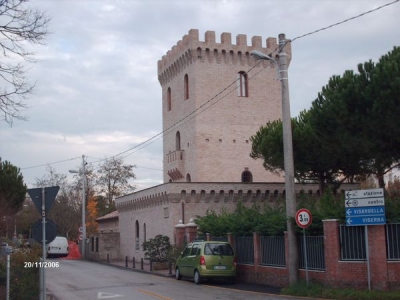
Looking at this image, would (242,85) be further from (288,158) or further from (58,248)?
(288,158)

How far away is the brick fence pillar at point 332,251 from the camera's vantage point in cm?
1922

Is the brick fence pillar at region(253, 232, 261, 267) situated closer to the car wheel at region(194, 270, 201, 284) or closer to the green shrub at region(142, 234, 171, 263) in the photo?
the car wheel at region(194, 270, 201, 284)

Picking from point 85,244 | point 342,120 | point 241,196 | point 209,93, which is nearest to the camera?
point 342,120

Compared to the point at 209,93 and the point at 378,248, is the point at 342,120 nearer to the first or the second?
the point at 378,248

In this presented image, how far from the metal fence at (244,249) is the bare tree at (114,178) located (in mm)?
49075

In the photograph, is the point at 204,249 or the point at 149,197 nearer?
the point at 204,249

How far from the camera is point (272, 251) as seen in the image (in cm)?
2328

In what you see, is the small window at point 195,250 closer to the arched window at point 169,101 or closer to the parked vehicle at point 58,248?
the arched window at point 169,101

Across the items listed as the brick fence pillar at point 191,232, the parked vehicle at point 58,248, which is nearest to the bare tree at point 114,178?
the parked vehicle at point 58,248

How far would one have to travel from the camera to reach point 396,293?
16922 mm

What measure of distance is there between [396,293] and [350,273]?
2051 mm

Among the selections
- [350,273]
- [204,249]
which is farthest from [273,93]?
[350,273]

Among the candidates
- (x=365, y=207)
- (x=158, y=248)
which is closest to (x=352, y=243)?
(x=365, y=207)

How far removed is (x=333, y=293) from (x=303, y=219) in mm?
2723
